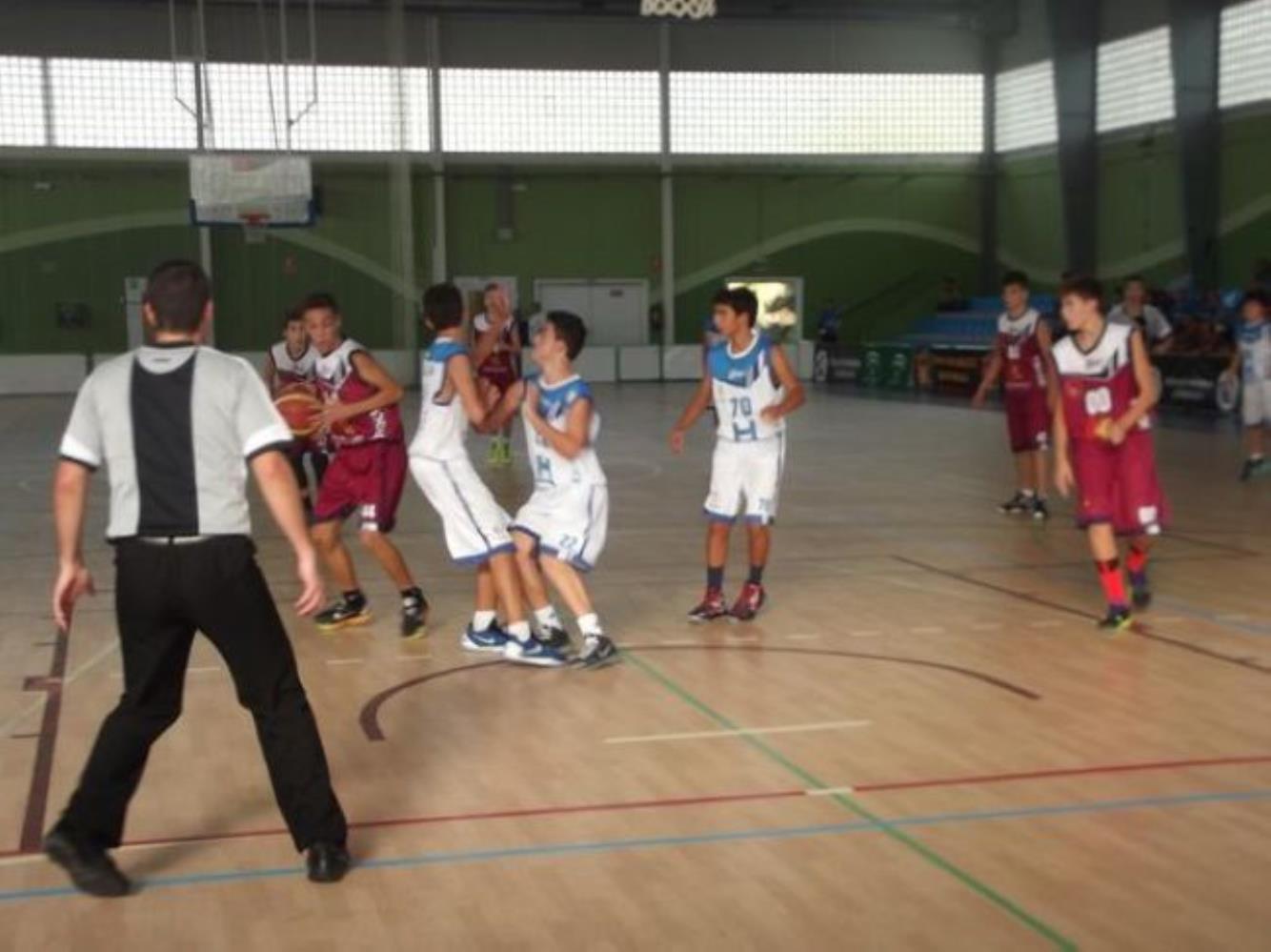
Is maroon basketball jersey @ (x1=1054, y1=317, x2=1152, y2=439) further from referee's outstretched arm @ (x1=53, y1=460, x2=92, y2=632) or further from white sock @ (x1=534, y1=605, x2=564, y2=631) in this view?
referee's outstretched arm @ (x1=53, y1=460, x2=92, y2=632)

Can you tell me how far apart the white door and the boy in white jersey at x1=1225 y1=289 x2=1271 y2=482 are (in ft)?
64.8

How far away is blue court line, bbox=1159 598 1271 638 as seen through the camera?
8016 millimetres

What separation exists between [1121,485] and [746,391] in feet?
6.36

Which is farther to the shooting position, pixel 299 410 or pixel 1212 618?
pixel 299 410

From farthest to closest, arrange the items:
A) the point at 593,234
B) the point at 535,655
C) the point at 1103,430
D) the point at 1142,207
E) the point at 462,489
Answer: the point at 593,234 < the point at 1142,207 < the point at 1103,430 < the point at 462,489 < the point at 535,655

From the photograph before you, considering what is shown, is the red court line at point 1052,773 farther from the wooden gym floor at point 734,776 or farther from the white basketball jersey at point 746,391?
the white basketball jersey at point 746,391

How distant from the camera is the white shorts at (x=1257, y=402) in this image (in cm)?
1456

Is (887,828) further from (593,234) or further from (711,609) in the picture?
(593,234)

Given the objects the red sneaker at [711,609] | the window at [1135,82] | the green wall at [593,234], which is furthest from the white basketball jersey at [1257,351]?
the window at [1135,82]

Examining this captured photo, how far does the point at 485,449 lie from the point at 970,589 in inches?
386

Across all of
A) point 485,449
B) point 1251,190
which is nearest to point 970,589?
point 485,449

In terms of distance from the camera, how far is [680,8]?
69.9 feet

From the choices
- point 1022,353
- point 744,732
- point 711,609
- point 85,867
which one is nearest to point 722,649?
point 711,609

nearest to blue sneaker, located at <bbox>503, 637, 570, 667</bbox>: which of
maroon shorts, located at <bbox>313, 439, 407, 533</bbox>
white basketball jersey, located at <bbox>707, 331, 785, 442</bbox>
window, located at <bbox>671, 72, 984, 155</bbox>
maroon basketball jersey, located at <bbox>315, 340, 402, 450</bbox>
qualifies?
maroon shorts, located at <bbox>313, 439, 407, 533</bbox>
